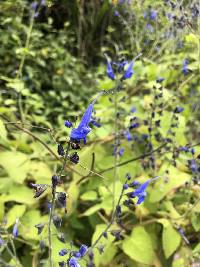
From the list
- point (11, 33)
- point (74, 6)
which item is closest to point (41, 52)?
point (11, 33)

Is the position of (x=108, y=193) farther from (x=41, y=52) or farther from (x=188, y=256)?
(x=41, y=52)

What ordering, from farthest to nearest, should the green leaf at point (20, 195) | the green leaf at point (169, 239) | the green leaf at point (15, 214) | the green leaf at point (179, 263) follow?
1. the green leaf at point (20, 195)
2. the green leaf at point (15, 214)
3. the green leaf at point (169, 239)
4. the green leaf at point (179, 263)

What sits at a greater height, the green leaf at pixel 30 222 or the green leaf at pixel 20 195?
the green leaf at pixel 20 195

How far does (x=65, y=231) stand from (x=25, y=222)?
236 mm

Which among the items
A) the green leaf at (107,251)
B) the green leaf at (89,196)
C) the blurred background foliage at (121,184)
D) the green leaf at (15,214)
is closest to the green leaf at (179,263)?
the blurred background foliage at (121,184)

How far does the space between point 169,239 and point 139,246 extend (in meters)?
0.15

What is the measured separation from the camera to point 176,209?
8.79ft

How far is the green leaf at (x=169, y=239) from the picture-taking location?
231 cm

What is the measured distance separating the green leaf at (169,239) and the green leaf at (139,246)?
0.25ft

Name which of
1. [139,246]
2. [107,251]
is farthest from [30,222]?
[139,246]

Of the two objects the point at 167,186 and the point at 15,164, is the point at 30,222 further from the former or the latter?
the point at 167,186

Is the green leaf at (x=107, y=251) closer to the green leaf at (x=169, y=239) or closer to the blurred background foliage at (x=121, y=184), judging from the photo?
the blurred background foliage at (x=121, y=184)

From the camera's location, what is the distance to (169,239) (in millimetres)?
2342

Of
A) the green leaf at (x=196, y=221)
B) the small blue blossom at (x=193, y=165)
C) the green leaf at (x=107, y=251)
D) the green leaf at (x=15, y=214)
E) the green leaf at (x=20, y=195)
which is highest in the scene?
the small blue blossom at (x=193, y=165)
